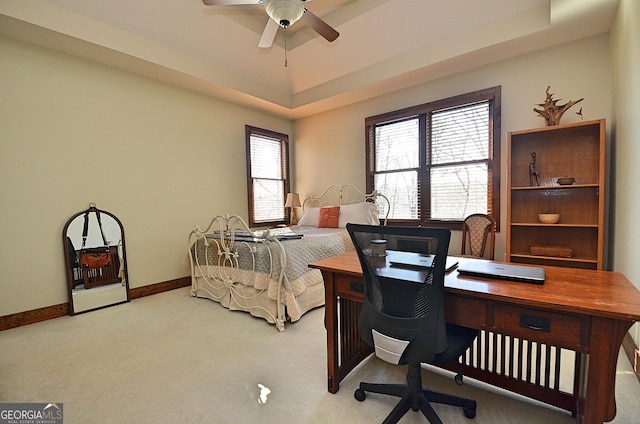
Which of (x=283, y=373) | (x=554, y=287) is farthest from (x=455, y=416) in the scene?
(x=283, y=373)

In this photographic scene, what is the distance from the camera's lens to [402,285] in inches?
50.0

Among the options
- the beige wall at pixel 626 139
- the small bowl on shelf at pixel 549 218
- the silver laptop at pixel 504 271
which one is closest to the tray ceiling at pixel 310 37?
the beige wall at pixel 626 139

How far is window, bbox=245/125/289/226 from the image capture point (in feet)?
16.0

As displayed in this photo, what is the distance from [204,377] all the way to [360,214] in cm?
290

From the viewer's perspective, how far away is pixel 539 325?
112 centimetres

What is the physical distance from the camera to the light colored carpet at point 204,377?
157 centimetres

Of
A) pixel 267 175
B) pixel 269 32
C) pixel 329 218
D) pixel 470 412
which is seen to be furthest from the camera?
pixel 267 175

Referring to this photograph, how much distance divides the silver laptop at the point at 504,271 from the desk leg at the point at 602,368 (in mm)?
257

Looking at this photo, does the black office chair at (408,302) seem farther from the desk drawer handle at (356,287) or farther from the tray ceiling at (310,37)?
the tray ceiling at (310,37)

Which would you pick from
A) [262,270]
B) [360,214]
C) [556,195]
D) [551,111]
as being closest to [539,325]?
[262,270]

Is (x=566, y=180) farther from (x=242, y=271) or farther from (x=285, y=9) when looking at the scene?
(x=242, y=271)

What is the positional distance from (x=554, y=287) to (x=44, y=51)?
4663 mm

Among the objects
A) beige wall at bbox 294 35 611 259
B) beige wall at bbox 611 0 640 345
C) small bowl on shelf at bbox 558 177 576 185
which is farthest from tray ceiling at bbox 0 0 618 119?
small bowl on shelf at bbox 558 177 576 185

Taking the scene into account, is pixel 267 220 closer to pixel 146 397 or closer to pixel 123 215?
pixel 123 215
